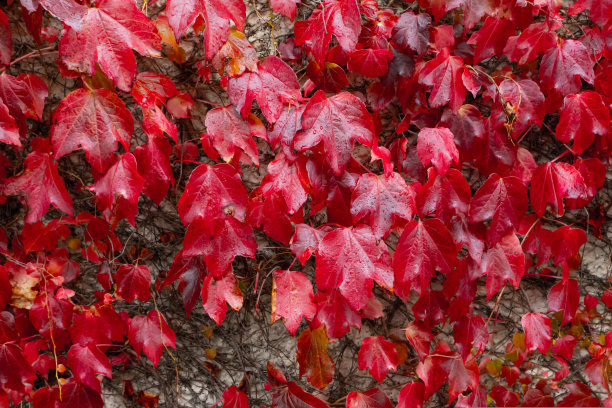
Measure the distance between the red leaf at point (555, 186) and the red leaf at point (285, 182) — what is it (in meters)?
1.07

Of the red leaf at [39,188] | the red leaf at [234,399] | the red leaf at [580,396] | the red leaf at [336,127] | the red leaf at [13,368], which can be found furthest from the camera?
the red leaf at [580,396]

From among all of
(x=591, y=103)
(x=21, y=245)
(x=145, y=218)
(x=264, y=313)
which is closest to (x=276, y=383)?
(x=264, y=313)

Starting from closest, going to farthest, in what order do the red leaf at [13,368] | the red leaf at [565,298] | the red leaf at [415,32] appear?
the red leaf at [13,368], the red leaf at [415,32], the red leaf at [565,298]

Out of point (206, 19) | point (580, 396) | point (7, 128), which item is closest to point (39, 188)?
point (7, 128)

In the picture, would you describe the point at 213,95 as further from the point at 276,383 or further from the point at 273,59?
the point at 276,383

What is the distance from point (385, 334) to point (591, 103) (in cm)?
144

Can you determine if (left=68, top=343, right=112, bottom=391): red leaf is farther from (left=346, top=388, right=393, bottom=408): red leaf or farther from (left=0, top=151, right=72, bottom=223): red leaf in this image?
(left=346, top=388, right=393, bottom=408): red leaf

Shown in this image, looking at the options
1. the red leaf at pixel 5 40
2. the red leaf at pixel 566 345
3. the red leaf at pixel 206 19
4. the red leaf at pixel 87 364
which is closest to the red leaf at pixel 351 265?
the red leaf at pixel 206 19

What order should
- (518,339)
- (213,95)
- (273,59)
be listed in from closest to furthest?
(273,59), (213,95), (518,339)

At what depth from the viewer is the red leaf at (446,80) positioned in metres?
1.73

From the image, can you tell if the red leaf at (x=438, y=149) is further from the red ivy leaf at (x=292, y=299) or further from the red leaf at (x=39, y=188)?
the red leaf at (x=39, y=188)

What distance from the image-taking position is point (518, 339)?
2.18 meters

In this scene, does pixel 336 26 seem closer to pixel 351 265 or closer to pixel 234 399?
pixel 351 265

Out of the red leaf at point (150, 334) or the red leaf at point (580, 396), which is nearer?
the red leaf at point (150, 334)
